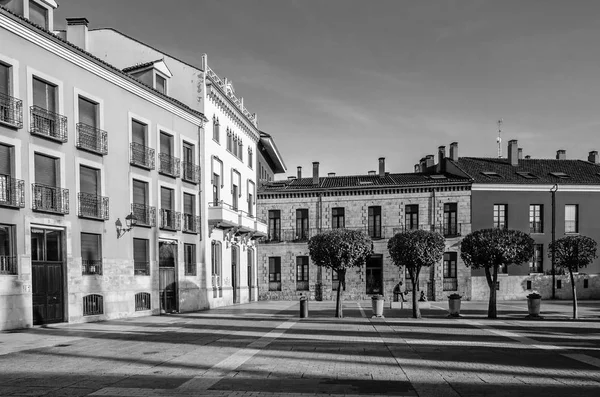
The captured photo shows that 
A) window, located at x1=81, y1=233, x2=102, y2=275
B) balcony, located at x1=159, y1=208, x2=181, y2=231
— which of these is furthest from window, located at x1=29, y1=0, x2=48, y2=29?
balcony, located at x1=159, y1=208, x2=181, y2=231

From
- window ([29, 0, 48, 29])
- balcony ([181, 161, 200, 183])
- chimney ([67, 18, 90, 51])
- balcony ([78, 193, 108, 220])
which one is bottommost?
balcony ([78, 193, 108, 220])

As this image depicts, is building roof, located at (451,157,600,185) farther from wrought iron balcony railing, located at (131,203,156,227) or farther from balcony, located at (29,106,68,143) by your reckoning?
balcony, located at (29,106,68,143)

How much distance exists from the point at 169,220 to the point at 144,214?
204 cm

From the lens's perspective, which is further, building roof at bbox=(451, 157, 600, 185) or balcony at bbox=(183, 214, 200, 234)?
building roof at bbox=(451, 157, 600, 185)

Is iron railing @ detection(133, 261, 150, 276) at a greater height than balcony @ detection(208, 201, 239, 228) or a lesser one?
lesser

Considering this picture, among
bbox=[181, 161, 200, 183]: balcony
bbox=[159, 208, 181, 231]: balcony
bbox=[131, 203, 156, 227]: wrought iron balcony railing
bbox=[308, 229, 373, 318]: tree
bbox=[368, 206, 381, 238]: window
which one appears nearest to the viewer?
bbox=[308, 229, 373, 318]: tree

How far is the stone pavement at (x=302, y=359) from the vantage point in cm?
923

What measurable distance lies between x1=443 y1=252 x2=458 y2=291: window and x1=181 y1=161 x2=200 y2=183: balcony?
19.5m

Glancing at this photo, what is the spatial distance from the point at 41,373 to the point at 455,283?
32.4 metres

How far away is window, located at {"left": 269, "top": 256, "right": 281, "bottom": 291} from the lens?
40469mm

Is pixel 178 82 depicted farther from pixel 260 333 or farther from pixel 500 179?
pixel 500 179

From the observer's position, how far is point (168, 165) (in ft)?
88.2

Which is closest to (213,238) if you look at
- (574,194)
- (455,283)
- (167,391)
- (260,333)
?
(260,333)

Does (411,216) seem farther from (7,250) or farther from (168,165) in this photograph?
(7,250)
